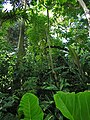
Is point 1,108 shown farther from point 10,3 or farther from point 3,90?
point 10,3

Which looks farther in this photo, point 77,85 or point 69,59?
point 69,59

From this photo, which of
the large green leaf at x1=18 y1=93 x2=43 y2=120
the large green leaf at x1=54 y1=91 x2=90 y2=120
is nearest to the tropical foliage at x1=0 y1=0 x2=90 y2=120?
the large green leaf at x1=18 y1=93 x2=43 y2=120

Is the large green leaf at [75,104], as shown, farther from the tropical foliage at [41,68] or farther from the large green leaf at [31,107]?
the tropical foliage at [41,68]

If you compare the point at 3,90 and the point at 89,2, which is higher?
the point at 89,2

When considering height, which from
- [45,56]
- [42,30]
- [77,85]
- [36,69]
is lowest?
[77,85]

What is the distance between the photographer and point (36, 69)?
4855mm

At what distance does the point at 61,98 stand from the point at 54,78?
10.7ft

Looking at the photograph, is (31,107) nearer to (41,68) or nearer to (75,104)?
(75,104)

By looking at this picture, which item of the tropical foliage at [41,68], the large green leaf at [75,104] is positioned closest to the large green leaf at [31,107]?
the large green leaf at [75,104]

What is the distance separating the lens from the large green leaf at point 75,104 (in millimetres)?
1041

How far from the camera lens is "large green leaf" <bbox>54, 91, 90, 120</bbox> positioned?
41.0 inches

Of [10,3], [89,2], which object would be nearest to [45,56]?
[89,2]

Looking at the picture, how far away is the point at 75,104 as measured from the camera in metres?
1.05

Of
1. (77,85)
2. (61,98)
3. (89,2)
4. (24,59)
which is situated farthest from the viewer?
(89,2)
